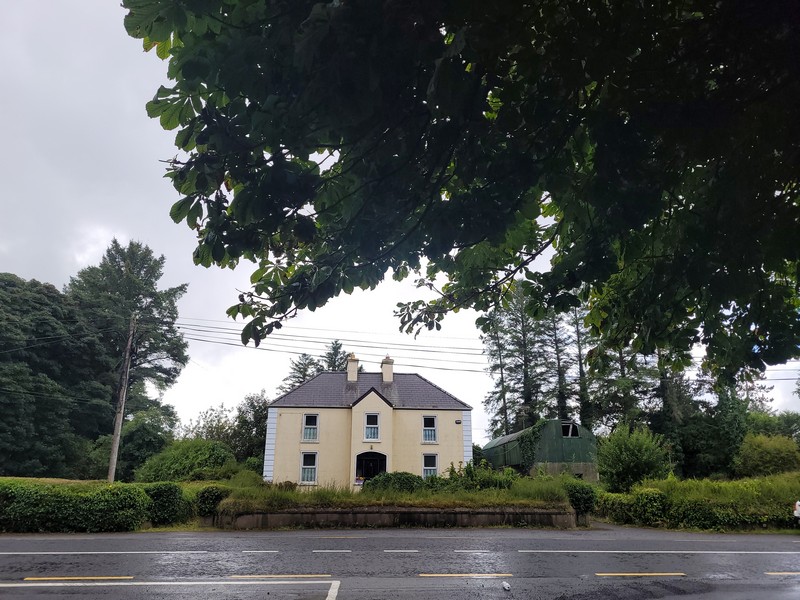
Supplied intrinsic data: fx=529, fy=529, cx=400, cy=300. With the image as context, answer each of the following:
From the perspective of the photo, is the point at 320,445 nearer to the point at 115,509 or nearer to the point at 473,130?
the point at 115,509

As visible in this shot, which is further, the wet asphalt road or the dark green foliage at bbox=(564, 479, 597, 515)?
the dark green foliage at bbox=(564, 479, 597, 515)

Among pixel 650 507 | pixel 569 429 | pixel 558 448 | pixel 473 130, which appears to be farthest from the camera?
pixel 569 429

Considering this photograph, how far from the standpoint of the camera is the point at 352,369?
34.4m

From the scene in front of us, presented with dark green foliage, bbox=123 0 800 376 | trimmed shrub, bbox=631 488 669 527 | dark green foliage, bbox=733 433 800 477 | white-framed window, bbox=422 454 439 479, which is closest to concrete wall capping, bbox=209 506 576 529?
trimmed shrub, bbox=631 488 669 527

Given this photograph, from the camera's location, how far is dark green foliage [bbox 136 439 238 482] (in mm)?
28422

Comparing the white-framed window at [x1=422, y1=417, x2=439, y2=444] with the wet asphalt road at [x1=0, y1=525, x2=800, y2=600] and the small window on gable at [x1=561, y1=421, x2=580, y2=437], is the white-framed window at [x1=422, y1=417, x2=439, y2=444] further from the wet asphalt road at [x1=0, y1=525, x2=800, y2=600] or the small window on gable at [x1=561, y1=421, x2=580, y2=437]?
the wet asphalt road at [x1=0, y1=525, x2=800, y2=600]

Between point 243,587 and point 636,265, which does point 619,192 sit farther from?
point 243,587

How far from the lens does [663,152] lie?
3.34m

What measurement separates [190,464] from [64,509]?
1375 cm

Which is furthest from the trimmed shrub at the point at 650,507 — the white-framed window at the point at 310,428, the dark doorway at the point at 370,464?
the white-framed window at the point at 310,428

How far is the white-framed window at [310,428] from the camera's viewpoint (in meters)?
31.4

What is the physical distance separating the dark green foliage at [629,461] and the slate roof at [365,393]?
1155 cm

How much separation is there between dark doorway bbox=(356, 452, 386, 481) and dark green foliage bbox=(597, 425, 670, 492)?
1332 centimetres

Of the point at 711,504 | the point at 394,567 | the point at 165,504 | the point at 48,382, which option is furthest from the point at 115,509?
the point at 48,382
